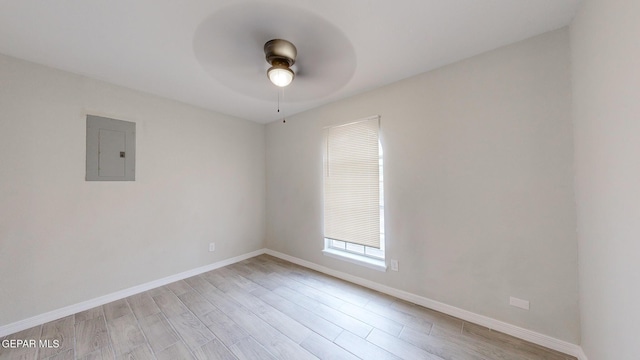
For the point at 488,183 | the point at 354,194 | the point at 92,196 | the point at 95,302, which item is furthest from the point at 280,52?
the point at 95,302

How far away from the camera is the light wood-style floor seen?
1647mm

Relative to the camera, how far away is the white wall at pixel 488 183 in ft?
5.35

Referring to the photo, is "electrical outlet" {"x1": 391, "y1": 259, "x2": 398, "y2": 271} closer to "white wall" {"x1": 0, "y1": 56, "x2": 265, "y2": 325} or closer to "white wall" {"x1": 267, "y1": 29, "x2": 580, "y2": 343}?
"white wall" {"x1": 267, "y1": 29, "x2": 580, "y2": 343}

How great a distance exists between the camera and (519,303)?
1.76 m

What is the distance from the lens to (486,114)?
1915mm

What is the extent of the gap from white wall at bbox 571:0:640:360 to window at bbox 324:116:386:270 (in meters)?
1.57

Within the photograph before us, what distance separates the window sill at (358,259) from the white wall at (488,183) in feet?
0.28

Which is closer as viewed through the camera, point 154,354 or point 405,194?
point 154,354

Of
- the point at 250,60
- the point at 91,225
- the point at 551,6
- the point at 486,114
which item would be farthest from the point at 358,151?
the point at 91,225

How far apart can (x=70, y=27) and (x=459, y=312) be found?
163 inches

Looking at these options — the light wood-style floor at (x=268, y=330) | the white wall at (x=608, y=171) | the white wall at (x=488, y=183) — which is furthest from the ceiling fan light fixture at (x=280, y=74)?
the light wood-style floor at (x=268, y=330)

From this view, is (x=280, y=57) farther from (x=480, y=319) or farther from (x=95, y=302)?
(x=95, y=302)

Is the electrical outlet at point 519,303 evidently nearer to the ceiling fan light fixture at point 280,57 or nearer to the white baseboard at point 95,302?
the ceiling fan light fixture at point 280,57

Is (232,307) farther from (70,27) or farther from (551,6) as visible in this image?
(551,6)
